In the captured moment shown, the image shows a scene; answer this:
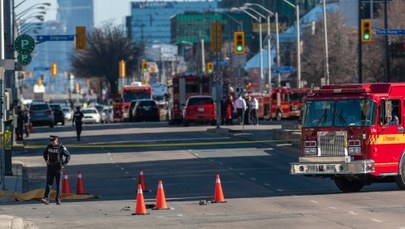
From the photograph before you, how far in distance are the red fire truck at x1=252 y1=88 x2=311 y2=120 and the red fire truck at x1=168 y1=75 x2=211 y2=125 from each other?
4845 millimetres

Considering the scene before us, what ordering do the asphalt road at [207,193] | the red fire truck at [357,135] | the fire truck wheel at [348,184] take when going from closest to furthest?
the asphalt road at [207,193] < the red fire truck at [357,135] < the fire truck wheel at [348,184]

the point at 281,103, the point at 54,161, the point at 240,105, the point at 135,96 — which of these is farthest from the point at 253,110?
the point at 54,161

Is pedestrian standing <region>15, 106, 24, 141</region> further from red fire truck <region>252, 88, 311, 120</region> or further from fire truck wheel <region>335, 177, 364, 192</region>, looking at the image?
fire truck wheel <region>335, 177, 364, 192</region>

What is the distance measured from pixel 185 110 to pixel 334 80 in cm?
1969

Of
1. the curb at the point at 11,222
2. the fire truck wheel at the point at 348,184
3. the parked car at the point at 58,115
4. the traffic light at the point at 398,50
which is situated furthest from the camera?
the parked car at the point at 58,115

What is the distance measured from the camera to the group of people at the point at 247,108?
2589 inches

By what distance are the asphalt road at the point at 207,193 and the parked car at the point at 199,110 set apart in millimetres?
18978

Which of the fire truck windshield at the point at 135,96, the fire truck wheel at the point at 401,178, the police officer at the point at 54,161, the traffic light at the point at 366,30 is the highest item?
the traffic light at the point at 366,30

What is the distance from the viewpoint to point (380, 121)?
26719mm

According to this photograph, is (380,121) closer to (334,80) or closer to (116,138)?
(116,138)

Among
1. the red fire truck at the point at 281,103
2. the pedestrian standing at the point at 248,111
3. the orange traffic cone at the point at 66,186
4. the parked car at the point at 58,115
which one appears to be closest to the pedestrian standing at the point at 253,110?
the pedestrian standing at the point at 248,111

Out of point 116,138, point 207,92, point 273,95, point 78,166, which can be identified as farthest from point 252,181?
point 273,95

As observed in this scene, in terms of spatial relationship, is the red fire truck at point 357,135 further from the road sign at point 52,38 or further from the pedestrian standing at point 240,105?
the pedestrian standing at point 240,105

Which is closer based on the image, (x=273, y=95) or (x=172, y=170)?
(x=172, y=170)
